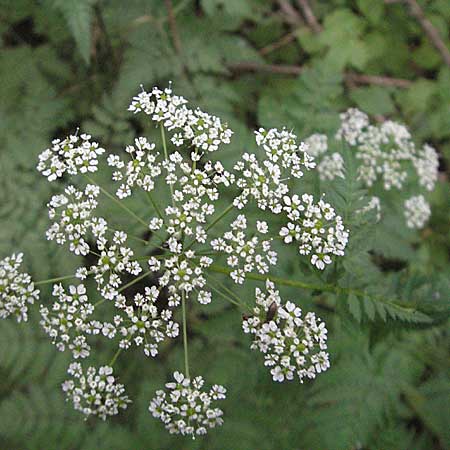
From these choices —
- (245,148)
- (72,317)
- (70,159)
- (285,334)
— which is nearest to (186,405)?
(285,334)

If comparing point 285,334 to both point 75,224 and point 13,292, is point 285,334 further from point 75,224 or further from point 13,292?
point 13,292

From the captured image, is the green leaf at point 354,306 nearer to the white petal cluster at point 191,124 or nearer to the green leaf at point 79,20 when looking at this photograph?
the white petal cluster at point 191,124

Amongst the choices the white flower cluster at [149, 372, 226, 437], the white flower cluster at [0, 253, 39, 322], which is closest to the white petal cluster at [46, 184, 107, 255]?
the white flower cluster at [0, 253, 39, 322]

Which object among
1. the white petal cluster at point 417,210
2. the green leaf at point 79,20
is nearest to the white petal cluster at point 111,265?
the green leaf at point 79,20

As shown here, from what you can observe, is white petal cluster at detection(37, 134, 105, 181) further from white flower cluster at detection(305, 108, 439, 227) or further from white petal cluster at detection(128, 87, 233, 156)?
white flower cluster at detection(305, 108, 439, 227)

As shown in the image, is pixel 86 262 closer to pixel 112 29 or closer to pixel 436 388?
pixel 112 29

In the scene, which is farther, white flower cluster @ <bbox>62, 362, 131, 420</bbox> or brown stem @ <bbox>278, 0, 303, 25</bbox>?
brown stem @ <bbox>278, 0, 303, 25</bbox>

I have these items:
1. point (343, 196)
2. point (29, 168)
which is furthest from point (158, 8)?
point (343, 196)
